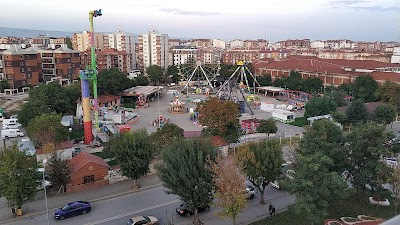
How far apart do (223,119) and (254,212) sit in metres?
6.67

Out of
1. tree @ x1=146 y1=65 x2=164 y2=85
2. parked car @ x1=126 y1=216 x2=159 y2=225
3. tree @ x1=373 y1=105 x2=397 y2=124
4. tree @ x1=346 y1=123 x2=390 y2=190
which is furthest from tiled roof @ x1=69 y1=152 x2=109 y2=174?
tree @ x1=146 y1=65 x2=164 y2=85

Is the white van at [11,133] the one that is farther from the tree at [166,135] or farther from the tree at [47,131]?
the tree at [166,135]

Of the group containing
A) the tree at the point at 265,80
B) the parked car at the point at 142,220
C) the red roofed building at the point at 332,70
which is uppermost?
the red roofed building at the point at 332,70

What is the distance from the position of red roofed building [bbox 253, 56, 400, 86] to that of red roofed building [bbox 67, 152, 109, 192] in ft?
112

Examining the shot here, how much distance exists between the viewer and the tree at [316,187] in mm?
10266

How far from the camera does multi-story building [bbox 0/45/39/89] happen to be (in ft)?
130

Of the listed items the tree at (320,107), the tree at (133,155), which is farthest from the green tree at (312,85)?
the tree at (133,155)

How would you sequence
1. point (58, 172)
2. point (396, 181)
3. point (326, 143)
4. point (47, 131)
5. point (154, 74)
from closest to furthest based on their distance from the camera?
1. point (396, 181)
2. point (326, 143)
3. point (58, 172)
4. point (47, 131)
5. point (154, 74)

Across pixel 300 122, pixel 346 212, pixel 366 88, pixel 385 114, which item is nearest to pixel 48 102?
pixel 300 122

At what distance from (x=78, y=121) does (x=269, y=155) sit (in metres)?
19.8

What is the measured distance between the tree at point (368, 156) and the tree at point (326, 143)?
39 centimetres

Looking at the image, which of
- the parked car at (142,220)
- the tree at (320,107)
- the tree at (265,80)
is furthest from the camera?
the tree at (265,80)

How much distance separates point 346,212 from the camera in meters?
12.6

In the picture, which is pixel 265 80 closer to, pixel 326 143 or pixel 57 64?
pixel 57 64
